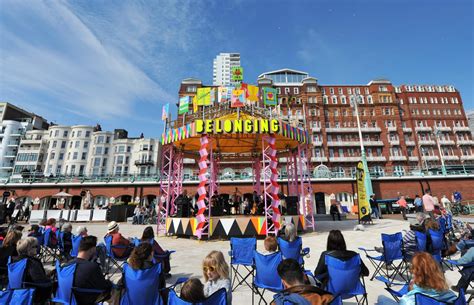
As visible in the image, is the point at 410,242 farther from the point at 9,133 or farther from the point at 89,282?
the point at 9,133

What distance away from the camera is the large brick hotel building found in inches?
2003

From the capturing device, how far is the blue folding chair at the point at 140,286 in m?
3.05

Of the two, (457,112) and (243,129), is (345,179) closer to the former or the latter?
(243,129)

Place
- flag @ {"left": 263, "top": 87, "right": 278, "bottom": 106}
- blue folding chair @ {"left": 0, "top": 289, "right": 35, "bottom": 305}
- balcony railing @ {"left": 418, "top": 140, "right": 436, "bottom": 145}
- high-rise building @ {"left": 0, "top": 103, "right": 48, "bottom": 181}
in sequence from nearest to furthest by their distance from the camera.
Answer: blue folding chair @ {"left": 0, "top": 289, "right": 35, "bottom": 305} < flag @ {"left": 263, "top": 87, "right": 278, "bottom": 106} < balcony railing @ {"left": 418, "top": 140, "right": 436, "bottom": 145} < high-rise building @ {"left": 0, "top": 103, "right": 48, "bottom": 181}

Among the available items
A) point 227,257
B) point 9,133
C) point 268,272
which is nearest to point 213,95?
point 227,257

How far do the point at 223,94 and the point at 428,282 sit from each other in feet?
39.7

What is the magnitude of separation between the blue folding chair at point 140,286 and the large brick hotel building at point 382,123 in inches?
1739

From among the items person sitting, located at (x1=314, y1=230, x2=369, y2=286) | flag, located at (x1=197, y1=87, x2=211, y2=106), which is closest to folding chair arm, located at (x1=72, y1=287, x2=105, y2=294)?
person sitting, located at (x1=314, y1=230, x2=369, y2=286)

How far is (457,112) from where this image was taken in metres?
58.0

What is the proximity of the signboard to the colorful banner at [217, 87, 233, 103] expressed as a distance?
2600mm

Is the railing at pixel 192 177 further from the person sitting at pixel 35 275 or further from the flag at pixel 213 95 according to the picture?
the person sitting at pixel 35 275

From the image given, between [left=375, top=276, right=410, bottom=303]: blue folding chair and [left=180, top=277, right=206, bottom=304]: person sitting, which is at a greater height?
[left=180, top=277, right=206, bottom=304]: person sitting

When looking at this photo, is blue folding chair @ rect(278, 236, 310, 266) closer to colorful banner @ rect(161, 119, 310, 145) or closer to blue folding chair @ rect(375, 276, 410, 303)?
blue folding chair @ rect(375, 276, 410, 303)

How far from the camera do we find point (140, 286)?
10.1 ft
